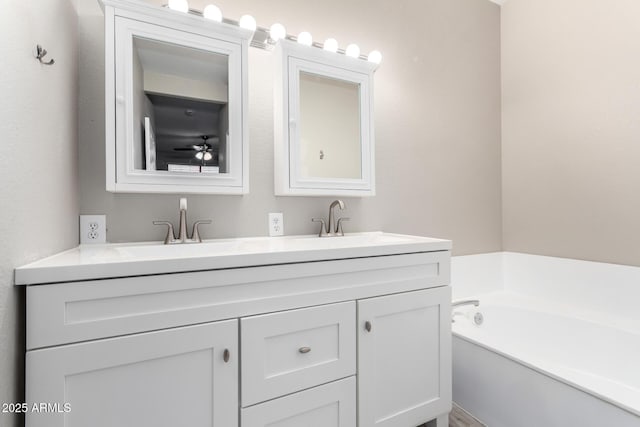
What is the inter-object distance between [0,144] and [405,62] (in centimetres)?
200

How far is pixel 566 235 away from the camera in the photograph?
2.05 metres

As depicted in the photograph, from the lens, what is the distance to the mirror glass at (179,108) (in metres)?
1.32

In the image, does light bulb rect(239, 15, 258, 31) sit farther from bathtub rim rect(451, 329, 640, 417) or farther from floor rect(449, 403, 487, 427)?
floor rect(449, 403, 487, 427)

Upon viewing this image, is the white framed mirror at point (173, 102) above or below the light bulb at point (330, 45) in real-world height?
below

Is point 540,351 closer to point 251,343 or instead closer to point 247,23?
point 251,343

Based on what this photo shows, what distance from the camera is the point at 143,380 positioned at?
879 mm

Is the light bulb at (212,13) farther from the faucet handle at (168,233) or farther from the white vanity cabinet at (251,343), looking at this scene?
the white vanity cabinet at (251,343)

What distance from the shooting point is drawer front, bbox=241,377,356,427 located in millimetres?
1021

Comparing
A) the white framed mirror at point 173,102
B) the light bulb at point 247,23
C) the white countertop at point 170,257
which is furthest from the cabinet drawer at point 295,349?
the light bulb at point 247,23

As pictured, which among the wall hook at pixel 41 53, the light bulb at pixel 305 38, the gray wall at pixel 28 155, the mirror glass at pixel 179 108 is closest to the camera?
the gray wall at pixel 28 155

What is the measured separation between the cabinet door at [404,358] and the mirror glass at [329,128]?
77cm

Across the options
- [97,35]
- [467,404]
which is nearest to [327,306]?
[467,404]

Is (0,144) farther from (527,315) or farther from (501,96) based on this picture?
(501,96)

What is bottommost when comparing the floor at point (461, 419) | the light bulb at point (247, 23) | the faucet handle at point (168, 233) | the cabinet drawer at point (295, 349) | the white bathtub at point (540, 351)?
the floor at point (461, 419)
